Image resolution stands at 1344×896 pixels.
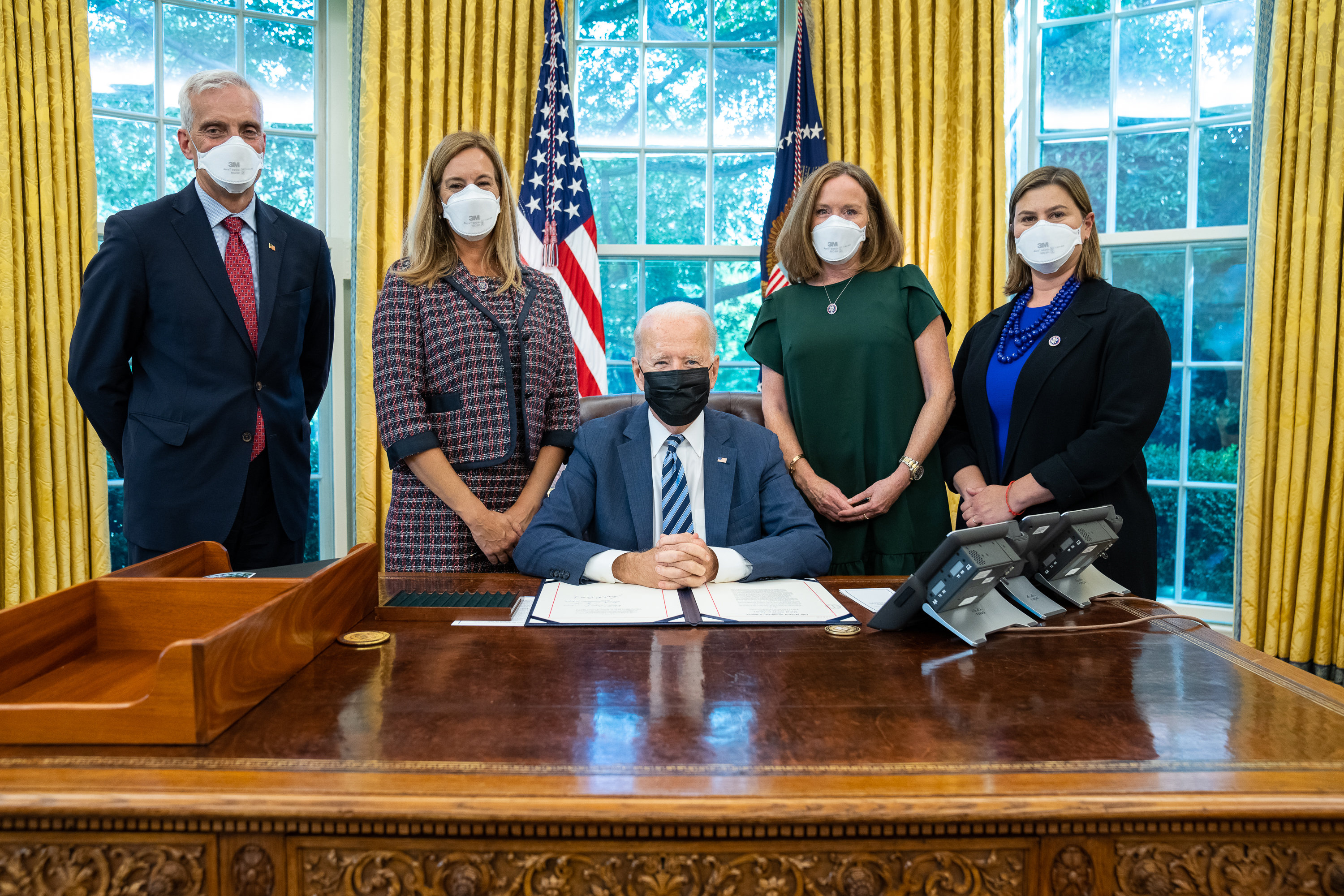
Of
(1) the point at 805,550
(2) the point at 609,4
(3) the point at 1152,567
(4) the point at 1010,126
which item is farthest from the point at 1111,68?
(1) the point at 805,550

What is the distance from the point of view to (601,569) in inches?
59.6

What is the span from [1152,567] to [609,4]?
3.24 metres

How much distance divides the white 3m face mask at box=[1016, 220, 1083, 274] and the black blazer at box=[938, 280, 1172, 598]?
0.10 meters

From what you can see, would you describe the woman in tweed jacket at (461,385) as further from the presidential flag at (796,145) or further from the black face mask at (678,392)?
the presidential flag at (796,145)

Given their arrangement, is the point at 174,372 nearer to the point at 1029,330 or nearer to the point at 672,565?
the point at 672,565

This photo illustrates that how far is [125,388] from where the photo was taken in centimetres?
185

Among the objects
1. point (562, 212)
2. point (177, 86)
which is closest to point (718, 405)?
point (562, 212)

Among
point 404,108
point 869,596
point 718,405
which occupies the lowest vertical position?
point 869,596

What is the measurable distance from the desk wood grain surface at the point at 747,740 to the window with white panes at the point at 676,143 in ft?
9.16

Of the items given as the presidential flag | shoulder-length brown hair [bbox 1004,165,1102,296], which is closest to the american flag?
the presidential flag

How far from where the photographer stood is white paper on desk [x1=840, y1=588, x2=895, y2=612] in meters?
1.38

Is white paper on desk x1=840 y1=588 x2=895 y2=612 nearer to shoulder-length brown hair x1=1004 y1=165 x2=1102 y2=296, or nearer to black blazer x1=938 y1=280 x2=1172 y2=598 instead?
black blazer x1=938 y1=280 x2=1172 y2=598

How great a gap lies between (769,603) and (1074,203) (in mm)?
1313

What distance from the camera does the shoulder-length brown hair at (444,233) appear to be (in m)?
1.87
